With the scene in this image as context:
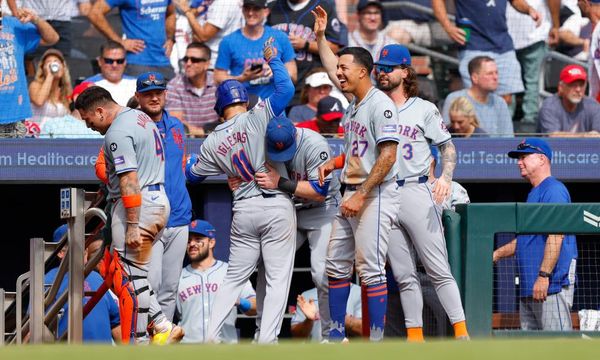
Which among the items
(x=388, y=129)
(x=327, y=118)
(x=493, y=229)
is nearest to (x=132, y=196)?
(x=388, y=129)

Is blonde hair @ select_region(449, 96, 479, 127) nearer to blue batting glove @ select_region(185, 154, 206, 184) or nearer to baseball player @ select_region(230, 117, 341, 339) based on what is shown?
baseball player @ select_region(230, 117, 341, 339)

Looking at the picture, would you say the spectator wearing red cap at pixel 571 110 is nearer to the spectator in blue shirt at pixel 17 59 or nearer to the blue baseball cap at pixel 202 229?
the blue baseball cap at pixel 202 229

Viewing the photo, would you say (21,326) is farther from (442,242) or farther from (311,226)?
(442,242)

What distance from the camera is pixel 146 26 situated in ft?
35.4

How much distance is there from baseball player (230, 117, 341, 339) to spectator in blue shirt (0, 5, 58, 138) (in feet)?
9.79

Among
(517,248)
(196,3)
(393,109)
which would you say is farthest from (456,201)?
(196,3)

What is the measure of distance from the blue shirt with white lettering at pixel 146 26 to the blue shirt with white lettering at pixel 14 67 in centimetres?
79

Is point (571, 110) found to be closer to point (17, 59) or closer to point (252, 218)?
point (252, 218)

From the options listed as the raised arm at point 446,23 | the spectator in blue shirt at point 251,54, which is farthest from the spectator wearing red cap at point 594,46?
the spectator in blue shirt at point 251,54

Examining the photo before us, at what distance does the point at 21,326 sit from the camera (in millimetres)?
8242

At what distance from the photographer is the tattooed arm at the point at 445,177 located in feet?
24.5

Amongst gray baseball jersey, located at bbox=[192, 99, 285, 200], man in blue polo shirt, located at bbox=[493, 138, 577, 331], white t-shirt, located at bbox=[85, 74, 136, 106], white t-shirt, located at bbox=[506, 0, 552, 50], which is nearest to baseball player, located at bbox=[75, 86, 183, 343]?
gray baseball jersey, located at bbox=[192, 99, 285, 200]

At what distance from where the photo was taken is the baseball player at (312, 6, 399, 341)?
23.4ft

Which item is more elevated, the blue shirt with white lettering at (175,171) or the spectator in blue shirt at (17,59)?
the spectator in blue shirt at (17,59)
